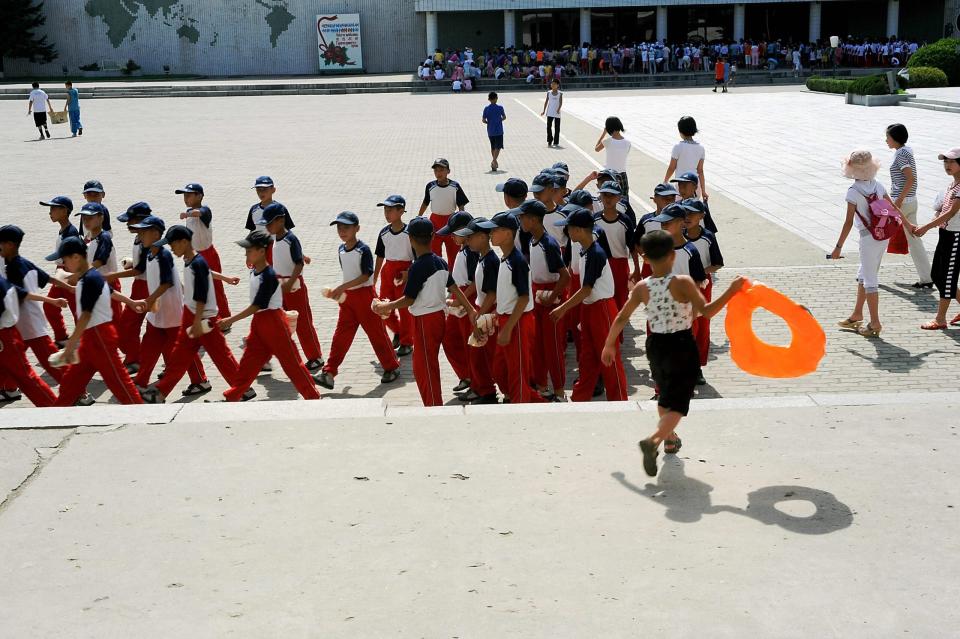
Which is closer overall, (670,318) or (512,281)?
(670,318)

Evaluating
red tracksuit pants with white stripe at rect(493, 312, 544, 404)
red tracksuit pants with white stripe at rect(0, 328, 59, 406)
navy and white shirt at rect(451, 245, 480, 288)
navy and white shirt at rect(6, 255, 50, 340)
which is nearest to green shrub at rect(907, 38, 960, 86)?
navy and white shirt at rect(451, 245, 480, 288)

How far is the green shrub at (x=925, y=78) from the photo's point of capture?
34.8m

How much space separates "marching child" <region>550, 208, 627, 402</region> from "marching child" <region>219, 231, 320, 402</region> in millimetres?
2158

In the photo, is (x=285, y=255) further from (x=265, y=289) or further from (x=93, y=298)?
(x=93, y=298)

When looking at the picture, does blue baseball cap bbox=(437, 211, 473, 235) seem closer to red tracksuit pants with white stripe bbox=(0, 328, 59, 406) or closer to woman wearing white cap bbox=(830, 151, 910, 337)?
red tracksuit pants with white stripe bbox=(0, 328, 59, 406)

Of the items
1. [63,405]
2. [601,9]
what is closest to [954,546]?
[63,405]

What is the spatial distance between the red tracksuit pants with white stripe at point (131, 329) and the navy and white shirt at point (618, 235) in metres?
4.37

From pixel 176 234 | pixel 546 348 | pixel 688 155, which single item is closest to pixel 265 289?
pixel 176 234

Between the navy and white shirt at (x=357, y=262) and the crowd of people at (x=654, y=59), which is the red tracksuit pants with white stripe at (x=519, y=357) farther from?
the crowd of people at (x=654, y=59)

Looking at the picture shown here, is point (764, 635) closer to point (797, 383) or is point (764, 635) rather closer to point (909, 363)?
point (797, 383)

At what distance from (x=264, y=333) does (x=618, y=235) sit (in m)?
3.41

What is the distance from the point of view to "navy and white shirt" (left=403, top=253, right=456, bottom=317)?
7.95 m

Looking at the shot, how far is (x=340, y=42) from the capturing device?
56344 millimetres

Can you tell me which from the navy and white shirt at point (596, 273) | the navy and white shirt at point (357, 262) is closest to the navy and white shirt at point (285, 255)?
the navy and white shirt at point (357, 262)
